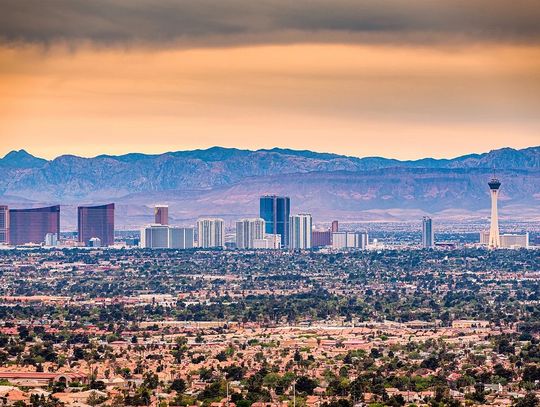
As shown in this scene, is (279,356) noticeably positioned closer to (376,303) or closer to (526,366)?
(526,366)

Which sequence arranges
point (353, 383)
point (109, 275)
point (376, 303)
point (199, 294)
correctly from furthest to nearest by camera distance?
point (109, 275) → point (199, 294) → point (376, 303) → point (353, 383)

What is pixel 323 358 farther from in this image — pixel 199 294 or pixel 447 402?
pixel 199 294

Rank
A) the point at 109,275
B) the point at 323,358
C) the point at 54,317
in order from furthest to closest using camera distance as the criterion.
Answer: the point at 109,275 < the point at 54,317 < the point at 323,358

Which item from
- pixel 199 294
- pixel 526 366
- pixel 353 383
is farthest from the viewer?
pixel 199 294

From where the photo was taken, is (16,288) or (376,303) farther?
(16,288)

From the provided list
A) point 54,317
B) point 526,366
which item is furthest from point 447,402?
point 54,317

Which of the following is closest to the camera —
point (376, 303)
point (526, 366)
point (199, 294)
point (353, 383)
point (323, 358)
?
point (353, 383)

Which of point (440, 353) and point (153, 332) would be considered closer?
point (440, 353)

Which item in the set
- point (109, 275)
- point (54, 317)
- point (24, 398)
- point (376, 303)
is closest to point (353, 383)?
point (24, 398)
